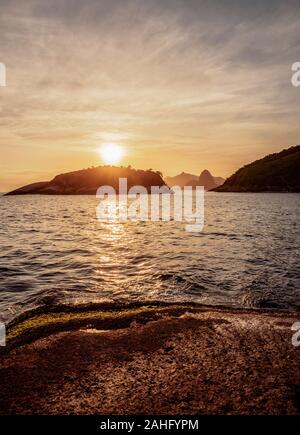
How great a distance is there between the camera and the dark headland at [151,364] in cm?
531

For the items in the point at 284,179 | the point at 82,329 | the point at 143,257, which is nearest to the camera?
the point at 82,329

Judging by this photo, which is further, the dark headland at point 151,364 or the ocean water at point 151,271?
the ocean water at point 151,271

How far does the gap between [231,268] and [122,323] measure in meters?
8.99

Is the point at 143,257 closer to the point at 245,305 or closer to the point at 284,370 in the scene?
the point at 245,305

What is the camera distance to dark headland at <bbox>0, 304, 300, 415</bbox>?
17.4ft

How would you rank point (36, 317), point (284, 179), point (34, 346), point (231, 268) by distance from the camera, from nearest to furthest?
point (34, 346) → point (36, 317) → point (231, 268) → point (284, 179)

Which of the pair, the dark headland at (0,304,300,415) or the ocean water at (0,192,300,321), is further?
the ocean water at (0,192,300,321)

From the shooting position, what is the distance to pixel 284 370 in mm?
6285

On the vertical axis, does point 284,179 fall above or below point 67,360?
above

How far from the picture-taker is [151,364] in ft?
21.7

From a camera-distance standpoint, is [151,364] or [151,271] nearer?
[151,364]

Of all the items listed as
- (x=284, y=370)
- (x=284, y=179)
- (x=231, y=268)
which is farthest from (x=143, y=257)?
(x=284, y=179)
